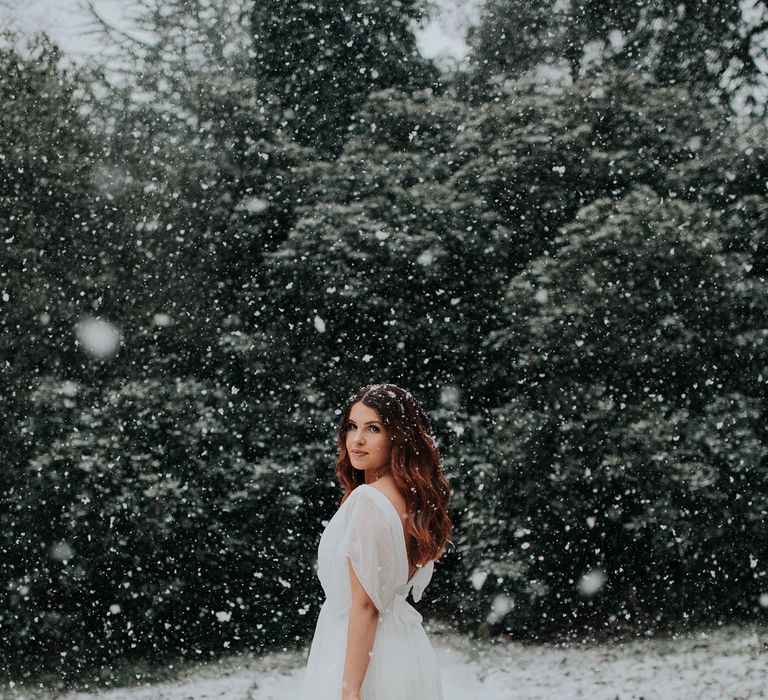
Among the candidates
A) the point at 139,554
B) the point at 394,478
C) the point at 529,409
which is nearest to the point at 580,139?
the point at 529,409

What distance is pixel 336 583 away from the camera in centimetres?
180

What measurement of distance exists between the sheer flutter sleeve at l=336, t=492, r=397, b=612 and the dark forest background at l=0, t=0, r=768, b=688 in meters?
4.55

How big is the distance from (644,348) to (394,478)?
15.4 feet

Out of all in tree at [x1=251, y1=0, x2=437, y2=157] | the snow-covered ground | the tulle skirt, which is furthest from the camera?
tree at [x1=251, y1=0, x2=437, y2=157]

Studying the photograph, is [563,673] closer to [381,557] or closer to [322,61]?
[381,557]

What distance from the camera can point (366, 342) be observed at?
271 inches

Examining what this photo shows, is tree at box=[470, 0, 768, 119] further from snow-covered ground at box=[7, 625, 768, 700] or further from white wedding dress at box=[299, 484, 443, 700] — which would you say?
white wedding dress at box=[299, 484, 443, 700]

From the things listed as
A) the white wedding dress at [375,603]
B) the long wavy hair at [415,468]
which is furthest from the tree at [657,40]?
the white wedding dress at [375,603]

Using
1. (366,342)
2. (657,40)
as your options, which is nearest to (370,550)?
(366,342)

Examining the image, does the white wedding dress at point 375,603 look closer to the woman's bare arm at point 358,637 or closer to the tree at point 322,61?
the woman's bare arm at point 358,637

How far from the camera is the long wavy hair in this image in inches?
73.2

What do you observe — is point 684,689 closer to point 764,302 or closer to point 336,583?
point 764,302

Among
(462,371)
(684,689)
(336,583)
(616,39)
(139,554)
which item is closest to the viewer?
(336,583)

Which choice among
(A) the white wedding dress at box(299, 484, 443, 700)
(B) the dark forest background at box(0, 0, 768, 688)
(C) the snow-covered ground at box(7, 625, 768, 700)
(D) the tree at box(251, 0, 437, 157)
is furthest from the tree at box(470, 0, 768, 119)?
(A) the white wedding dress at box(299, 484, 443, 700)
